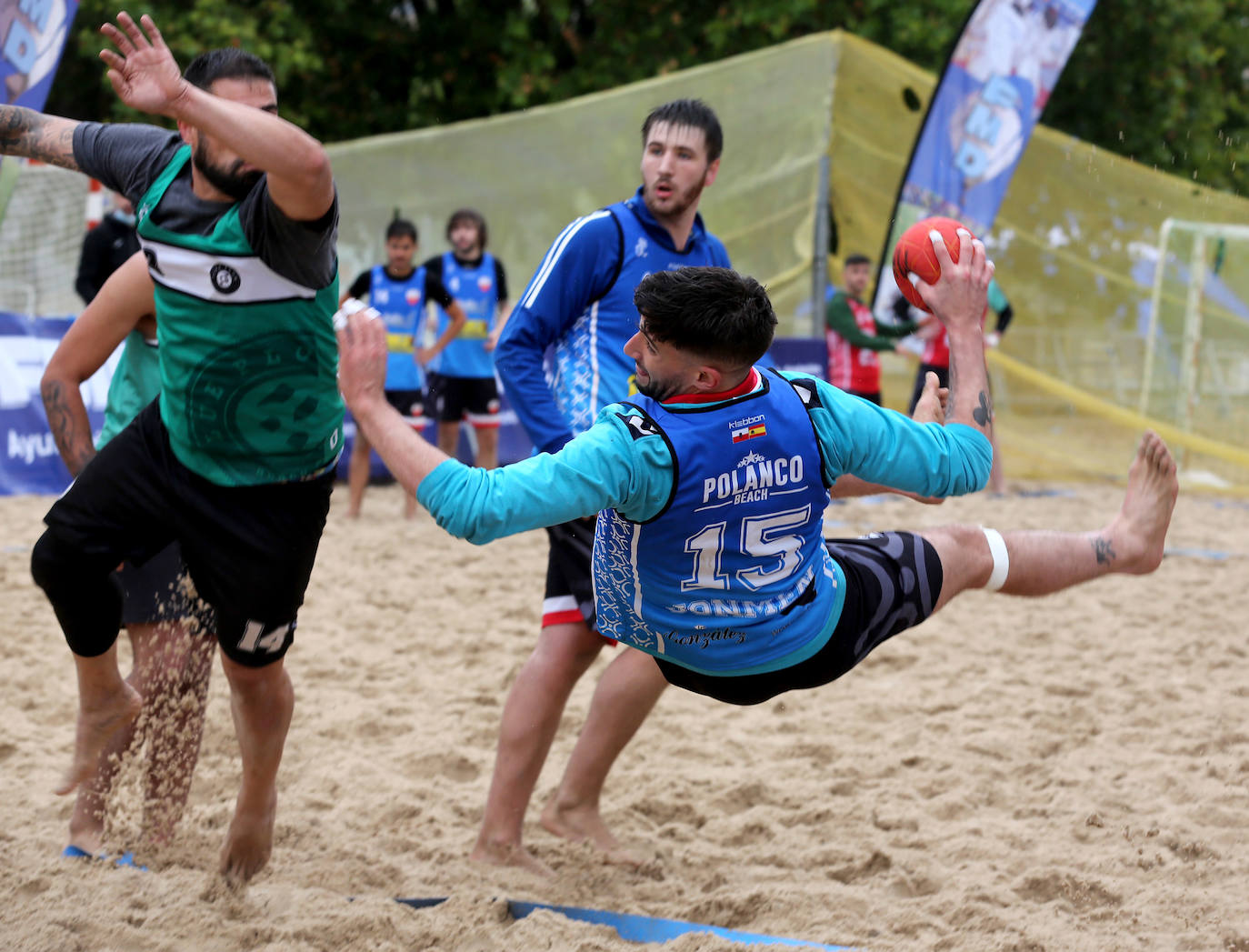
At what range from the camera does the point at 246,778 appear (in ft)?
9.74

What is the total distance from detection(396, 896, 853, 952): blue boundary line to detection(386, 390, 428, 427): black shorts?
556 centimetres

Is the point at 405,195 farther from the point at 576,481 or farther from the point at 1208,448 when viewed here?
the point at 576,481

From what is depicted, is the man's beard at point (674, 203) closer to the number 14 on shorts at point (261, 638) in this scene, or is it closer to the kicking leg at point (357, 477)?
the number 14 on shorts at point (261, 638)

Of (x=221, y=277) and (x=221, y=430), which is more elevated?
(x=221, y=277)

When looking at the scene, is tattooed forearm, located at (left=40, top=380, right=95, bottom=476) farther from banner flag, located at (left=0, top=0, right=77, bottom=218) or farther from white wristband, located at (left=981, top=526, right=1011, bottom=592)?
banner flag, located at (left=0, top=0, right=77, bottom=218)

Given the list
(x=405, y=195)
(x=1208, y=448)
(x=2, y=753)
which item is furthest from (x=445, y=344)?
(x=1208, y=448)

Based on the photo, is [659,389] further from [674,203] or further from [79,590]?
[79,590]

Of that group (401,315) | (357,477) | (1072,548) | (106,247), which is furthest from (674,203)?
(401,315)

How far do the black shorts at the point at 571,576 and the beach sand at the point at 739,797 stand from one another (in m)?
0.66

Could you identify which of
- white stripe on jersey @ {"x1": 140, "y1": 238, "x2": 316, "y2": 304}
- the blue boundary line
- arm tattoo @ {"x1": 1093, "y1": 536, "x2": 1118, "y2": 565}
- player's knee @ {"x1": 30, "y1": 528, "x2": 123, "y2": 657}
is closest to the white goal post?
arm tattoo @ {"x1": 1093, "y1": 536, "x2": 1118, "y2": 565}

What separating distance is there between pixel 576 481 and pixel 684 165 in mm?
1475

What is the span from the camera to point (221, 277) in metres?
2.60

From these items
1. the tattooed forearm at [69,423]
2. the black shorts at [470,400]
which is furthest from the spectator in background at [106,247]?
the tattooed forearm at [69,423]

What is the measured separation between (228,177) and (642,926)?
1862 millimetres
